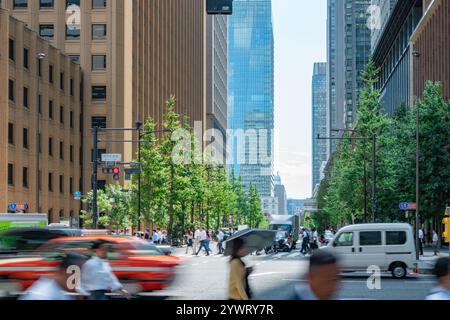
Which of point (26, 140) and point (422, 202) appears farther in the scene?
point (26, 140)

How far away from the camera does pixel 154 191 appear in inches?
2571

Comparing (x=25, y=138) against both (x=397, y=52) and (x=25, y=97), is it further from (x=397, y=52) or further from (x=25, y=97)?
(x=397, y=52)

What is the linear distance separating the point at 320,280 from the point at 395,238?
2375cm

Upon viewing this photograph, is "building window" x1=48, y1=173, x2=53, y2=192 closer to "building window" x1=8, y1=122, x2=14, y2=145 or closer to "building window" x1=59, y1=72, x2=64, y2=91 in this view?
"building window" x1=59, y1=72, x2=64, y2=91

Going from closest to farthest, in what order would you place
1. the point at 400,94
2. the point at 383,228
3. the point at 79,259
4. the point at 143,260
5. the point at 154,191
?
1. the point at 79,259
2. the point at 143,260
3. the point at 383,228
4. the point at 154,191
5. the point at 400,94

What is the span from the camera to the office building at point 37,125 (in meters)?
61.0

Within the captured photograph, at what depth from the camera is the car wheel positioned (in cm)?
2497

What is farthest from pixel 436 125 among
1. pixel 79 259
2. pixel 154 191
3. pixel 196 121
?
pixel 196 121

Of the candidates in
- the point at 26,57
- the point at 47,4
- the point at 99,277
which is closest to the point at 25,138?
the point at 26,57

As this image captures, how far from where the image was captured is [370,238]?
26.5 m

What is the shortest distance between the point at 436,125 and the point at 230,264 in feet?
172

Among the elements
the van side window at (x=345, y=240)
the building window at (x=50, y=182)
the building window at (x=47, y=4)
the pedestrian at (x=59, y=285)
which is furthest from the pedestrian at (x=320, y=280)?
the building window at (x=47, y=4)

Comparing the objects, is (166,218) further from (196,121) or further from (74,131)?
(196,121)

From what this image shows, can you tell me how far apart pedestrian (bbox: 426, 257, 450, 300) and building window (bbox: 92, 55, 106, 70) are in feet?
267
